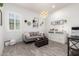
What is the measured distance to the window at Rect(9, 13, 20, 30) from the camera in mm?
5312

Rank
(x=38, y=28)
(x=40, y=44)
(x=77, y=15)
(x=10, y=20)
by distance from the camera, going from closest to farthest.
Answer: (x=40, y=44) < (x=77, y=15) < (x=10, y=20) < (x=38, y=28)

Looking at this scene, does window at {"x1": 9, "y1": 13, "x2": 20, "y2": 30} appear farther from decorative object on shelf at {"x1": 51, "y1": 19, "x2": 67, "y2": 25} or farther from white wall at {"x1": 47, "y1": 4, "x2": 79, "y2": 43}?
white wall at {"x1": 47, "y1": 4, "x2": 79, "y2": 43}

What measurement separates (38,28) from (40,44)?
304 cm

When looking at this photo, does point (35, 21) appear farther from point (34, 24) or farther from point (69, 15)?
point (69, 15)

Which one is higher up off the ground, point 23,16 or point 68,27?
point 23,16

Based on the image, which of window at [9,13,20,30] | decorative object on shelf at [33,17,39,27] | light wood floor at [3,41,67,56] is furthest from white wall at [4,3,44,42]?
light wood floor at [3,41,67,56]

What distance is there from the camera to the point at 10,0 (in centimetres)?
138

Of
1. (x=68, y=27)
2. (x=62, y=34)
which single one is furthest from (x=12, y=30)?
(x=68, y=27)

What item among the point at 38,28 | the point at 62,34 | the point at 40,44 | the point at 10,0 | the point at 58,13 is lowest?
the point at 40,44

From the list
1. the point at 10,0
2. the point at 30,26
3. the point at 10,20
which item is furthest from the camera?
the point at 30,26

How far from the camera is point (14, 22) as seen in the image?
5566mm

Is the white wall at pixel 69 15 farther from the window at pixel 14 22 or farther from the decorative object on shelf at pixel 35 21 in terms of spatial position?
the window at pixel 14 22

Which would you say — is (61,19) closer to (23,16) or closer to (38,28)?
(38,28)

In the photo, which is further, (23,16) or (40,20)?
(40,20)
